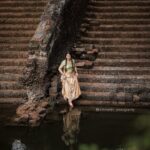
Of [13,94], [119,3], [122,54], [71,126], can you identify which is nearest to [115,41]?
[122,54]

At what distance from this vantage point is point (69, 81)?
991 cm

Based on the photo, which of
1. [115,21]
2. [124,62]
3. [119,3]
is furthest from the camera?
[119,3]

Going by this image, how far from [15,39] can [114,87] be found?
12.2ft

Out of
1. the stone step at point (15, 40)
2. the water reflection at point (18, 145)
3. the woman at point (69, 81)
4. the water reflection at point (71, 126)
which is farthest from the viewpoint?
the stone step at point (15, 40)

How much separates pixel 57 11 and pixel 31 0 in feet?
9.67

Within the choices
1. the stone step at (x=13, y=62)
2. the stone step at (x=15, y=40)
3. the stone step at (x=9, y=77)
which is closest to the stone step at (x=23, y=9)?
the stone step at (x=15, y=40)

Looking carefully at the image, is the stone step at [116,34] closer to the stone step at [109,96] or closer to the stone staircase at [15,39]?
the stone staircase at [15,39]

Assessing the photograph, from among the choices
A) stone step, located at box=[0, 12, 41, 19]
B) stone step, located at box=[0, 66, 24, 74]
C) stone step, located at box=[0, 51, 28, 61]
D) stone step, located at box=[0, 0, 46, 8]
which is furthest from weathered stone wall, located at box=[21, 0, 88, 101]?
stone step, located at box=[0, 0, 46, 8]

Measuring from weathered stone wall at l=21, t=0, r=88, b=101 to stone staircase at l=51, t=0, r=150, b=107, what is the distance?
527mm

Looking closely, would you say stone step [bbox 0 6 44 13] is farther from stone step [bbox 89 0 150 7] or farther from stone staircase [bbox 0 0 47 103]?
stone step [bbox 89 0 150 7]

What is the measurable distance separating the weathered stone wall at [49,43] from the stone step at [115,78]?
3.04ft

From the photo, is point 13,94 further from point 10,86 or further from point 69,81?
point 69,81

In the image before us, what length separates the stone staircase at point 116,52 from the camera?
997cm

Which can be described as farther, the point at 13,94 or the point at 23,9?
the point at 23,9
